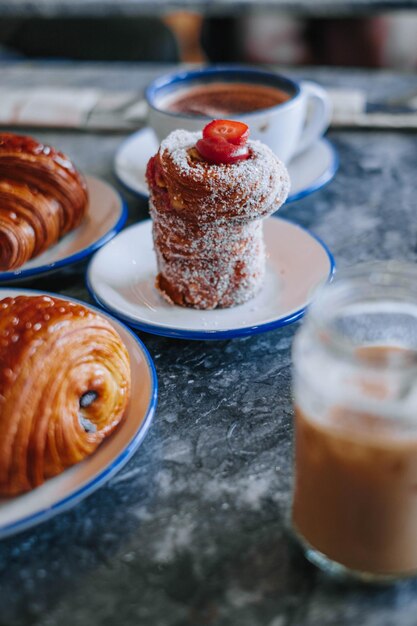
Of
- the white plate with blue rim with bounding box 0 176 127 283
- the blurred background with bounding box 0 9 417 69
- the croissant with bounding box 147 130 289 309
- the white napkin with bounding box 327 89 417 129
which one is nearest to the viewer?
the croissant with bounding box 147 130 289 309

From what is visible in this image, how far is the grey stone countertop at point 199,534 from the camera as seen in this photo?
535 millimetres

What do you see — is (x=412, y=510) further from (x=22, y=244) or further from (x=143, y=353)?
(x=22, y=244)

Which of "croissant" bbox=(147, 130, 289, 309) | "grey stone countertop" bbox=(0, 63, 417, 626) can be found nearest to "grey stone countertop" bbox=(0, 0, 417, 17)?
"croissant" bbox=(147, 130, 289, 309)

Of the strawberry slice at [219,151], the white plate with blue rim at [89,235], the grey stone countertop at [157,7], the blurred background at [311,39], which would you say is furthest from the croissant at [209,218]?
the blurred background at [311,39]

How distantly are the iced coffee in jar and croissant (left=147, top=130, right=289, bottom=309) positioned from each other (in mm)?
250

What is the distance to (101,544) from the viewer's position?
1.94ft

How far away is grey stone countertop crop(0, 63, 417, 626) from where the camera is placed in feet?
1.76

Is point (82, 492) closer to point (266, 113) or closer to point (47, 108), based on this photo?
point (266, 113)

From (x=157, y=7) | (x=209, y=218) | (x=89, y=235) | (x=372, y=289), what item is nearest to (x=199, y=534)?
(x=372, y=289)

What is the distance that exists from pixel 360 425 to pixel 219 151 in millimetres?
387

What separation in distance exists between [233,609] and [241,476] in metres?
0.14

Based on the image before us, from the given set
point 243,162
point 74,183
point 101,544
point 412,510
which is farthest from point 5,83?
point 412,510

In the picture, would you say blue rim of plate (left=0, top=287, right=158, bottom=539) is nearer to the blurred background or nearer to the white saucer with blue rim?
the white saucer with blue rim

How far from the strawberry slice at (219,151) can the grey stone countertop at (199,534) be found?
194 millimetres
